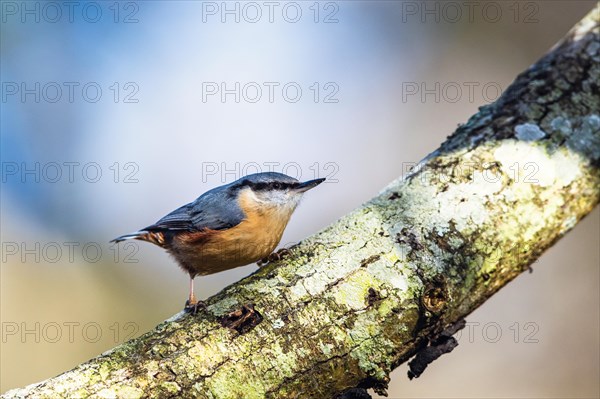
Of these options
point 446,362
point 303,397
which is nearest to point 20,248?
point 446,362

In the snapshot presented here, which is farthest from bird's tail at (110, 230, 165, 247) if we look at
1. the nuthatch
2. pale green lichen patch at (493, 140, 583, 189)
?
pale green lichen patch at (493, 140, 583, 189)

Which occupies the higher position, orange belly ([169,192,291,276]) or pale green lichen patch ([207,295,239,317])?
orange belly ([169,192,291,276])

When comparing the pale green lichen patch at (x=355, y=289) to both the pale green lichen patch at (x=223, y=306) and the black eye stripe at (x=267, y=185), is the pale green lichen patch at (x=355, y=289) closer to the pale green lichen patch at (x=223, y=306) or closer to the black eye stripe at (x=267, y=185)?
the pale green lichen patch at (x=223, y=306)

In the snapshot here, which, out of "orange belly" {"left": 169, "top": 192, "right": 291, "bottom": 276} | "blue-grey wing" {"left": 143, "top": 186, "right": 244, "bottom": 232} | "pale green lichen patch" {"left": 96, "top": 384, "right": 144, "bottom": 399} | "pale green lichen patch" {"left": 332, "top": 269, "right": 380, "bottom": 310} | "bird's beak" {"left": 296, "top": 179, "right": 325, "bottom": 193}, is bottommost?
"pale green lichen patch" {"left": 96, "top": 384, "right": 144, "bottom": 399}

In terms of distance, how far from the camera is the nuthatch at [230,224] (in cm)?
311

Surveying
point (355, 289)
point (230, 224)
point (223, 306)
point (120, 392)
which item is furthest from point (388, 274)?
point (230, 224)

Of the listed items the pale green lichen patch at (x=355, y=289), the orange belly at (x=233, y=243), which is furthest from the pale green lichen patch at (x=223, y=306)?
the orange belly at (x=233, y=243)

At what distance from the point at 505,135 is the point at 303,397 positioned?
1346 millimetres

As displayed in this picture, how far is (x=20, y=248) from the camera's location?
612 cm

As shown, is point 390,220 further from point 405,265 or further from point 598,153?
point 598,153

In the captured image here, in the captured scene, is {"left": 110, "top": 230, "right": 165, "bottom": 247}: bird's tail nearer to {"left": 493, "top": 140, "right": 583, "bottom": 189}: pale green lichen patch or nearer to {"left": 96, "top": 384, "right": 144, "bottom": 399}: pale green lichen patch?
{"left": 96, "top": 384, "right": 144, "bottom": 399}: pale green lichen patch

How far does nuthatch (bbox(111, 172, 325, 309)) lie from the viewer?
3.11 meters

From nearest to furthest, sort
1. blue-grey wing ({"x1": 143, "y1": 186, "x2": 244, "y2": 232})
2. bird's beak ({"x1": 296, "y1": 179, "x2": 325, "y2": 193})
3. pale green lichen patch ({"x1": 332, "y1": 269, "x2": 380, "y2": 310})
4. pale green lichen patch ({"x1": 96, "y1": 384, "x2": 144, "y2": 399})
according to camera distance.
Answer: pale green lichen patch ({"x1": 96, "y1": 384, "x2": 144, "y2": 399})
pale green lichen patch ({"x1": 332, "y1": 269, "x2": 380, "y2": 310})
blue-grey wing ({"x1": 143, "y1": 186, "x2": 244, "y2": 232})
bird's beak ({"x1": 296, "y1": 179, "x2": 325, "y2": 193})

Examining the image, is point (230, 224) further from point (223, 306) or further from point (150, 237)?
point (223, 306)
